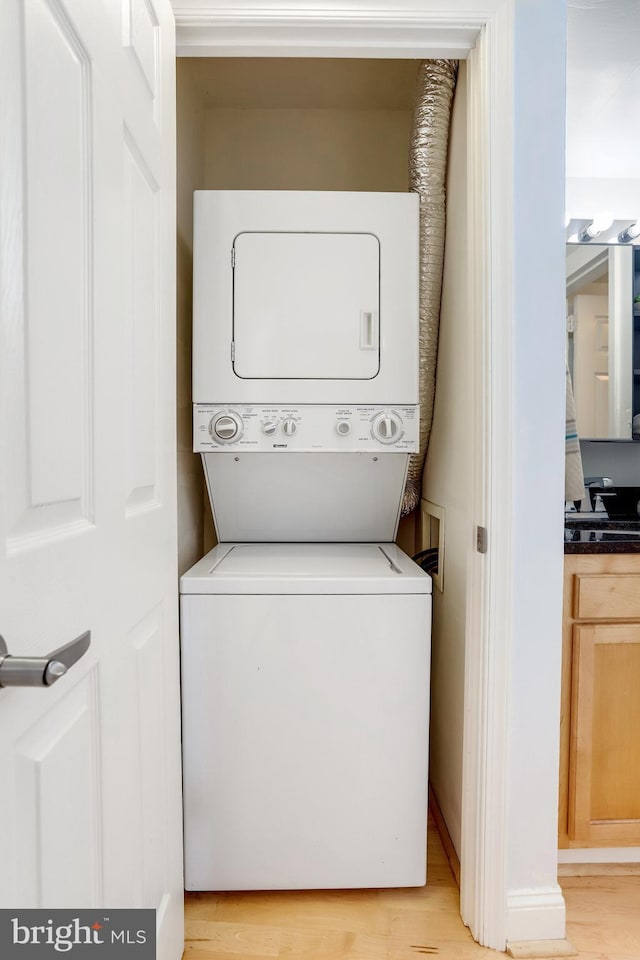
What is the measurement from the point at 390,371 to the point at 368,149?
115cm

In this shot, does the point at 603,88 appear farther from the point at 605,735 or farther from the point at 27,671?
the point at 27,671

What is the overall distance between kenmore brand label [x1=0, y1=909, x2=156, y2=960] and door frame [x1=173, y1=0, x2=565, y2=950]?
0.80 metres

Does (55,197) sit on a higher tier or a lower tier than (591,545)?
higher

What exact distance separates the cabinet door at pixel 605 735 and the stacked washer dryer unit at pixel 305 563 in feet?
1.41

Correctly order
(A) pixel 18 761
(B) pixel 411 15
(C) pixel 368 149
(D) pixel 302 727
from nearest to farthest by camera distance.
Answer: (A) pixel 18 761 < (B) pixel 411 15 < (D) pixel 302 727 < (C) pixel 368 149

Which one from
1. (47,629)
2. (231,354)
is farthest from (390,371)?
(47,629)

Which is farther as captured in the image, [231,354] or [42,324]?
[231,354]

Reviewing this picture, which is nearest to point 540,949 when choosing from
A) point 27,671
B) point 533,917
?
point 533,917

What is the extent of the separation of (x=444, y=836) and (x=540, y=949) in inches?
16.5

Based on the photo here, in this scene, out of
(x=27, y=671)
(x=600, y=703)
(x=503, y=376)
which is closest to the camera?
(x=27, y=671)

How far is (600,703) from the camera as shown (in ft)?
5.11

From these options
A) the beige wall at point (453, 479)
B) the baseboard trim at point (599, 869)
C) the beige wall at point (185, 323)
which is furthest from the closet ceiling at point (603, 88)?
the baseboard trim at point (599, 869)

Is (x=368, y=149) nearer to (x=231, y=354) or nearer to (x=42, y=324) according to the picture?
(x=231, y=354)

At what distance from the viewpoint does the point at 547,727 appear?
1397 millimetres
